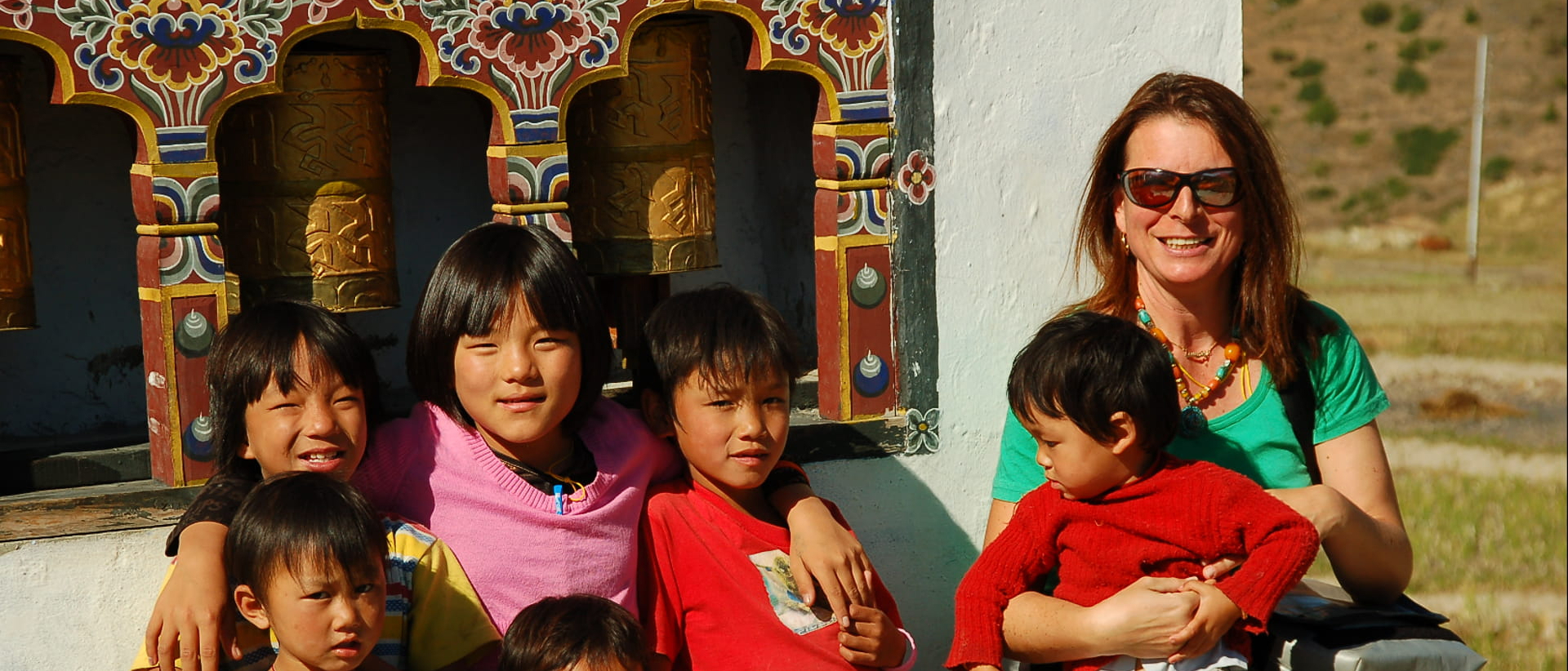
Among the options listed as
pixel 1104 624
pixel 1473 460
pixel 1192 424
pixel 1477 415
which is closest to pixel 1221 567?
pixel 1104 624

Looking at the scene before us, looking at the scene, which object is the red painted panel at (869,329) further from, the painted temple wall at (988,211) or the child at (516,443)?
the child at (516,443)

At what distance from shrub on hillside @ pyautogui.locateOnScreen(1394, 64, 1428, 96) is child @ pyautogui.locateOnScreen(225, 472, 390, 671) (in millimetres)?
25237

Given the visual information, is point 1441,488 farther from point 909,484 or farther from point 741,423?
point 741,423

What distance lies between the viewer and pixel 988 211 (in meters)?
3.53

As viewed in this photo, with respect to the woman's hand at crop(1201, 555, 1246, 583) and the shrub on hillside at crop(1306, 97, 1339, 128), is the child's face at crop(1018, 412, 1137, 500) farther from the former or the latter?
the shrub on hillside at crop(1306, 97, 1339, 128)

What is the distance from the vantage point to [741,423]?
9.01 feet

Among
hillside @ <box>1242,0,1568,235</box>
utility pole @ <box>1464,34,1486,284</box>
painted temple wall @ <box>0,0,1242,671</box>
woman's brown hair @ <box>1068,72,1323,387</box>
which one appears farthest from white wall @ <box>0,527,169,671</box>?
hillside @ <box>1242,0,1568,235</box>

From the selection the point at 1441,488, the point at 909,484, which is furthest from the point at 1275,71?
the point at 909,484

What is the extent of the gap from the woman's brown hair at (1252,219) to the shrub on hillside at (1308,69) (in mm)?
24107

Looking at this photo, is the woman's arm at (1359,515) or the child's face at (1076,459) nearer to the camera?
the child's face at (1076,459)

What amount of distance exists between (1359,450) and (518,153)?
174 cm

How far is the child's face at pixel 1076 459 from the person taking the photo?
2490mm

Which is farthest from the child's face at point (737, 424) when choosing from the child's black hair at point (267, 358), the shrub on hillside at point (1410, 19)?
the shrub on hillside at point (1410, 19)

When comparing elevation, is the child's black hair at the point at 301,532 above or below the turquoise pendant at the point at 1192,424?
below
